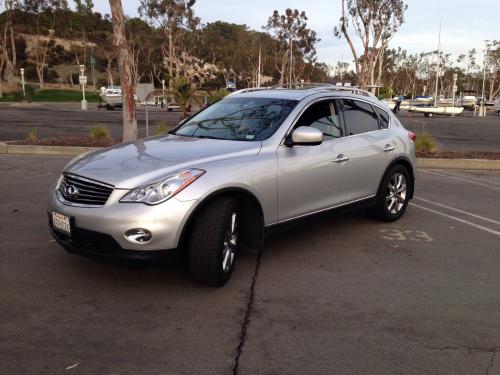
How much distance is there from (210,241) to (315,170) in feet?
4.90

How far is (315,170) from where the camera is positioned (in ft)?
16.1

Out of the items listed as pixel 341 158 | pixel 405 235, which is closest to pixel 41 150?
pixel 341 158

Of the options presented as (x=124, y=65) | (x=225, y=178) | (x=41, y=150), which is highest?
(x=124, y=65)

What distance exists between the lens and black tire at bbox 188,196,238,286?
153 inches

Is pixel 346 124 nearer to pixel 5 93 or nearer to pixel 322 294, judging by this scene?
pixel 322 294

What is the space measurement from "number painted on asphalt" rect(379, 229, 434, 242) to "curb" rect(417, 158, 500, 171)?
5729mm

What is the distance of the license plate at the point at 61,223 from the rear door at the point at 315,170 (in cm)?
180

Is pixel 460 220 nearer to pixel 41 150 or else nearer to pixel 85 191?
pixel 85 191

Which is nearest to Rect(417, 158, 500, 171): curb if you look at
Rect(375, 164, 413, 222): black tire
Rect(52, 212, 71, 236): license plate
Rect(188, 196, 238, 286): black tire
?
Rect(375, 164, 413, 222): black tire

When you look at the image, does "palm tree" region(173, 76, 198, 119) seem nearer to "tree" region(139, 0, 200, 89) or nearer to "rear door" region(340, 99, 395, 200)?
"rear door" region(340, 99, 395, 200)

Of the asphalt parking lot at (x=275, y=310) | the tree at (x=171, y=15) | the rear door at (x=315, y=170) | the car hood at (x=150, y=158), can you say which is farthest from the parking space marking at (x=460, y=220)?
the tree at (x=171, y=15)

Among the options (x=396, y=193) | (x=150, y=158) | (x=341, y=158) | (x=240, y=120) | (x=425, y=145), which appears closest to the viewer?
(x=150, y=158)

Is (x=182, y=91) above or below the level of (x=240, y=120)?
above

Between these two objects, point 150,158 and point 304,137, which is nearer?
point 150,158
